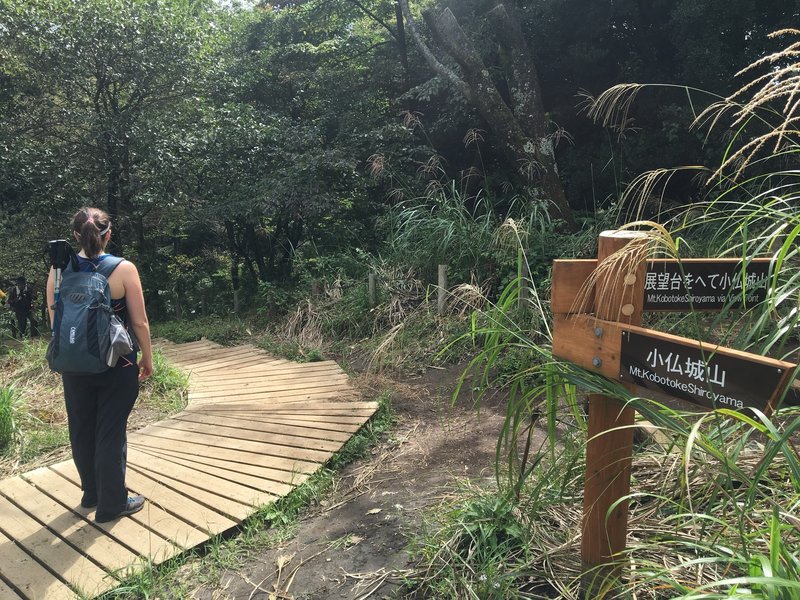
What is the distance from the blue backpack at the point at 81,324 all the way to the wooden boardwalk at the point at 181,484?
79 centimetres

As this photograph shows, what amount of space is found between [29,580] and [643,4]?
372 inches

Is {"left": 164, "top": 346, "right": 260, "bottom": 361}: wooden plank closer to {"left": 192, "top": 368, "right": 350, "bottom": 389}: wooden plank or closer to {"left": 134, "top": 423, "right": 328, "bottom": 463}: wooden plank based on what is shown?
{"left": 192, "top": 368, "right": 350, "bottom": 389}: wooden plank

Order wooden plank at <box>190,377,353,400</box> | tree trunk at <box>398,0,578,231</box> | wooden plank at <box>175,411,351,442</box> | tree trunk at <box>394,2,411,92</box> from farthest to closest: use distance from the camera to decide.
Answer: tree trunk at <box>394,2,411,92</box>, tree trunk at <box>398,0,578,231</box>, wooden plank at <box>190,377,353,400</box>, wooden plank at <box>175,411,351,442</box>

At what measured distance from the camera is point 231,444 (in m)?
3.76

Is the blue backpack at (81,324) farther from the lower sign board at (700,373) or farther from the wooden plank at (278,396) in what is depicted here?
the wooden plank at (278,396)

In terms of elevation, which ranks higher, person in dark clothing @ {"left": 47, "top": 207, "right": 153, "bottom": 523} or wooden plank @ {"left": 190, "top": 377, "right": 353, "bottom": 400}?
person in dark clothing @ {"left": 47, "top": 207, "right": 153, "bottom": 523}

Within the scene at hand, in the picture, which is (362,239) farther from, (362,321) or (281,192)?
(362,321)

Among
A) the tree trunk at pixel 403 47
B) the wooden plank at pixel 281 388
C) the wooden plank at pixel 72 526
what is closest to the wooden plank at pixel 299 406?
the wooden plank at pixel 281 388

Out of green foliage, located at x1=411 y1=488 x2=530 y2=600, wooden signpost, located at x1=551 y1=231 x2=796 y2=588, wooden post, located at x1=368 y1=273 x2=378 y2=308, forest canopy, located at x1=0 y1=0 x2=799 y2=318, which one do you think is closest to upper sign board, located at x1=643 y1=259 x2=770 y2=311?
wooden signpost, located at x1=551 y1=231 x2=796 y2=588

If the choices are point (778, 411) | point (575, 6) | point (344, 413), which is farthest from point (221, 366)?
point (575, 6)

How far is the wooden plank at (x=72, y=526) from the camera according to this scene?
7.97 feet

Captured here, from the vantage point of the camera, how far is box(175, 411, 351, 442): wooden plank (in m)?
3.84

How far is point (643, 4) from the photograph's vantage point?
8.23m

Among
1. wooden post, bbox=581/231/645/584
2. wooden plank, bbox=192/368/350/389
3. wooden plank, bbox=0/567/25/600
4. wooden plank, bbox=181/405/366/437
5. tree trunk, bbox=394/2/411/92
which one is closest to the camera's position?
wooden post, bbox=581/231/645/584
